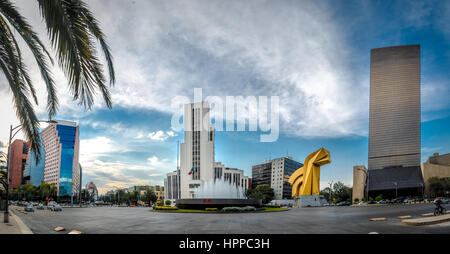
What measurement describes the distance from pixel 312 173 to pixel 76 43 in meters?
62.1

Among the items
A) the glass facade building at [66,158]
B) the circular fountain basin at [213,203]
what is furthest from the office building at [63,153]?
the circular fountain basin at [213,203]

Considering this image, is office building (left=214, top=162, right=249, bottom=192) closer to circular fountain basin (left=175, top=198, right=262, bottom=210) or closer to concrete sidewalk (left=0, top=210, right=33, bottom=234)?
circular fountain basin (left=175, top=198, right=262, bottom=210)

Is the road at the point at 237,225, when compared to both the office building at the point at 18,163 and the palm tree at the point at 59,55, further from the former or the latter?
the office building at the point at 18,163

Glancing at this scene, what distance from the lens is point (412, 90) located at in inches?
5207

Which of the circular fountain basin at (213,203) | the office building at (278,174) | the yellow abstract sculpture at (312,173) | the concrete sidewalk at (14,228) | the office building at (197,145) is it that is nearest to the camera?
the concrete sidewalk at (14,228)

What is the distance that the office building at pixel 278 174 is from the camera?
137m

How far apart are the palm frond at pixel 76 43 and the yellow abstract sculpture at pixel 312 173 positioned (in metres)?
60.7

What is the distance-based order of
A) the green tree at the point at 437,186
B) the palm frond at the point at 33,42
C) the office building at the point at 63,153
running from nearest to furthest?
the palm frond at the point at 33,42 < the green tree at the point at 437,186 < the office building at the point at 63,153

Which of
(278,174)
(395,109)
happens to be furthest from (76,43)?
(395,109)

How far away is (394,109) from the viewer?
130375 mm

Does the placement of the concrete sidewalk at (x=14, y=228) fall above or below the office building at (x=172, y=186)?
above

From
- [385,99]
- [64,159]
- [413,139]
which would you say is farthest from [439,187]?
[64,159]

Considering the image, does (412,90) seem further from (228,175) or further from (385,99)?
(228,175)
